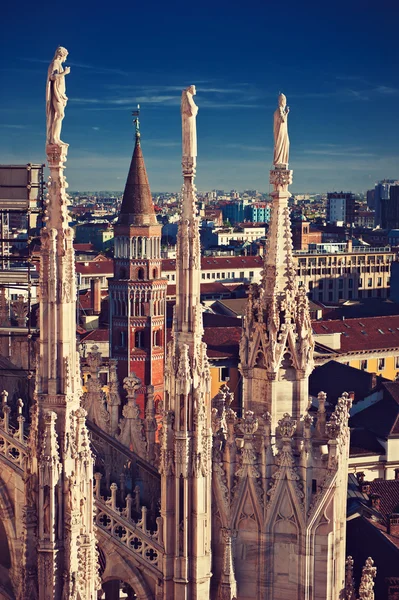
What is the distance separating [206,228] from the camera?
160m

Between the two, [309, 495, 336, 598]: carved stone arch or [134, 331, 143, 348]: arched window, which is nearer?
[309, 495, 336, 598]: carved stone arch

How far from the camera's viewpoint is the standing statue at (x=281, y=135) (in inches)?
685

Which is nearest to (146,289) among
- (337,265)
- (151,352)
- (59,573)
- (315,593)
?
(151,352)

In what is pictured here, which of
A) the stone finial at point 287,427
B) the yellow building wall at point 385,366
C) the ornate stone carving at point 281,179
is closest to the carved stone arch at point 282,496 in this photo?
the stone finial at point 287,427

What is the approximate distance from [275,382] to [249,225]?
150264 millimetres

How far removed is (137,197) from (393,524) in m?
35.5

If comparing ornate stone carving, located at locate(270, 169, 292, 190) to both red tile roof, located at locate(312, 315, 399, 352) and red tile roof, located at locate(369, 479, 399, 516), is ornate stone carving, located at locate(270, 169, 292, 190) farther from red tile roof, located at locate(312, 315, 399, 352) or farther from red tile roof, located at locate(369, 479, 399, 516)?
red tile roof, located at locate(312, 315, 399, 352)

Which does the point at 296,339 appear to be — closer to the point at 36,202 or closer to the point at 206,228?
the point at 36,202

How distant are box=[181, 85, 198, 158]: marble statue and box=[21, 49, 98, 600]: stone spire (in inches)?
108

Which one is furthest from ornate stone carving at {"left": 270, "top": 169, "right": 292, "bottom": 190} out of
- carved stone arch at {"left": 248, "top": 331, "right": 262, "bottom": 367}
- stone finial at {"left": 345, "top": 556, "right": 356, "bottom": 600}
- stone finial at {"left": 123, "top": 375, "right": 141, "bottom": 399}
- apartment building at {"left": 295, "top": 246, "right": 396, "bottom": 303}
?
apartment building at {"left": 295, "top": 246, "right": 396, "bottom": 303}

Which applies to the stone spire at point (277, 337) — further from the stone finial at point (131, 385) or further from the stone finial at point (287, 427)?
the stone finial at point (131, 385)

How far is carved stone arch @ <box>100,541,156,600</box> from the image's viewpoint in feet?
51.5

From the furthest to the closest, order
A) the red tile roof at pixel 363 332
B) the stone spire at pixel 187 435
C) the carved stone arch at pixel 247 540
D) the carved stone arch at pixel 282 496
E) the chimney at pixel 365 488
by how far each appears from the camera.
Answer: the red tile roof at pixel 363 332 → the chimney at pixel 365 488 → the carved stone arch at pixel 247 540 → the carved stone arch at pixel 282 496 → the stone spire at pixel 187 435

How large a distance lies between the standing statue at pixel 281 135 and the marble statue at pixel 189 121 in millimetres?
Result: 2665
